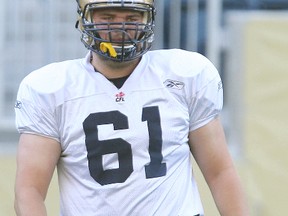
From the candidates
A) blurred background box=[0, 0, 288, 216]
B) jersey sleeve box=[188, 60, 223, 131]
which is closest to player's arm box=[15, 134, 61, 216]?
jersey sleeve box=[188, 60, 223, 131]

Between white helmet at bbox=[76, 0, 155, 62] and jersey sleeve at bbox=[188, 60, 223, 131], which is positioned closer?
white helmet at bbox=[76, 0, 155, 62]

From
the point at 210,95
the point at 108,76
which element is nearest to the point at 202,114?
the point at 210,95

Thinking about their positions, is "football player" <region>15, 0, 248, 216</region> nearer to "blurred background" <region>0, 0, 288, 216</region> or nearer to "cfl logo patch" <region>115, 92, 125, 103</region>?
"cfl logo patch" <region>115, 92, 125, 103</region>

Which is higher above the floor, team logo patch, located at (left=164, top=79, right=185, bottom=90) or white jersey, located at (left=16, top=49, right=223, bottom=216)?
team logo patch, located at (left=164, top=79, right=185, bottom=90)

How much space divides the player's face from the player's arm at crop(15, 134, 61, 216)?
1.45 ft

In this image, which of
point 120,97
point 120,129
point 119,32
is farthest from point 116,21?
point 120,129

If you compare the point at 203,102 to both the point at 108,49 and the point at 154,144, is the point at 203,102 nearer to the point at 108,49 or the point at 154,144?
the point at 154,144

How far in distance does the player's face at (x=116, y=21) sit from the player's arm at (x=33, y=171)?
0.44 m

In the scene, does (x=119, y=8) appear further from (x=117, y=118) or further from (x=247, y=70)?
(x=247, y=70)

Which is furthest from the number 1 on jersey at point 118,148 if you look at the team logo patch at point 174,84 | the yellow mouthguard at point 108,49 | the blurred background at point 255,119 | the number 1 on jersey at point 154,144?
the blurred background at point 255,119

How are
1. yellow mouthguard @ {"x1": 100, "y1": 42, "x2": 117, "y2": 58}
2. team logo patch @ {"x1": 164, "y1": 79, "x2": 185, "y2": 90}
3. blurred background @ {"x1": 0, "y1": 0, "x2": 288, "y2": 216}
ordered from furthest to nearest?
blurred background @ {"x1": 0, "y1": 0, "x2": 288, "y2": 216}
team logo patch @ {"x1": 164, "y1": 79, "x2": 185, "y2": 90}
yellow mouthguard @ {"x1": 100, "y1": 42, "x2": 117, "y2": 58}

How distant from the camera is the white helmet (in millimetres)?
4125

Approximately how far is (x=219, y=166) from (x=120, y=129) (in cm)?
41

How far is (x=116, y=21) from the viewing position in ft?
13.6
